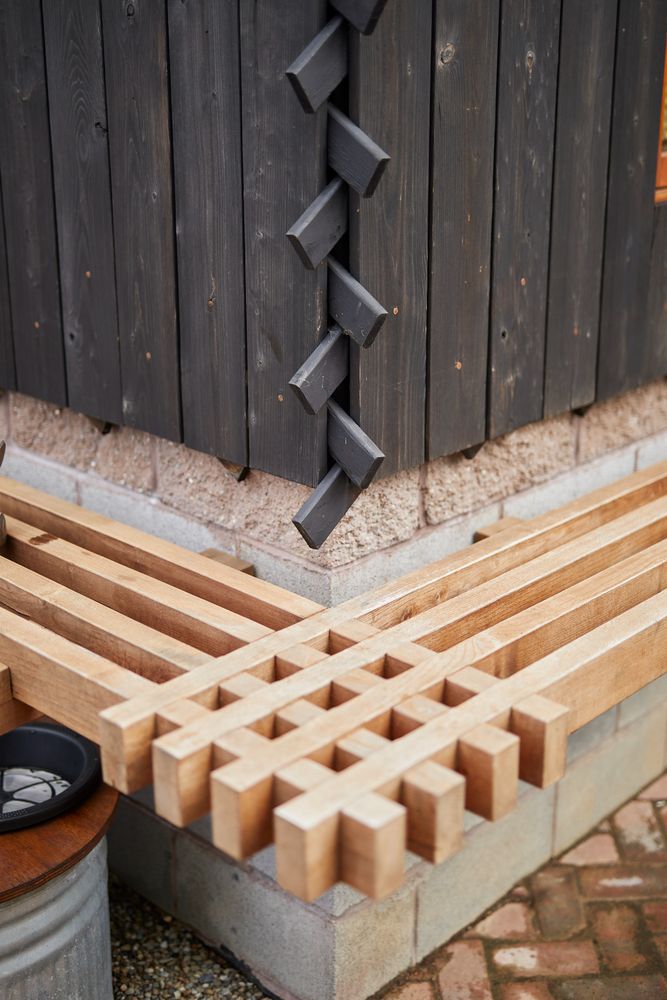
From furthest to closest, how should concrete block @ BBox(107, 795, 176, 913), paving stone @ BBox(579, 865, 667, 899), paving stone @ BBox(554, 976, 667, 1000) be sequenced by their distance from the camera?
paving stone @ BBox(579, 865, 667, 899)
concrete block @ BBox(107, 795, 176, 913)
paving stone @ BBox(554, 976, 667, 1000)

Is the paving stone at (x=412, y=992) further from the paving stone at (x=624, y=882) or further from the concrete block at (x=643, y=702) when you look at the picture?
the concrete block at (x=643, y=702)

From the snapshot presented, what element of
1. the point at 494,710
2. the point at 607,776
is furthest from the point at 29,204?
the point at 607,776

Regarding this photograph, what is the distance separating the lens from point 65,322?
293cm

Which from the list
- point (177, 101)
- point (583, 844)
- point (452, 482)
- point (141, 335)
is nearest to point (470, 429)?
point (452, 482)

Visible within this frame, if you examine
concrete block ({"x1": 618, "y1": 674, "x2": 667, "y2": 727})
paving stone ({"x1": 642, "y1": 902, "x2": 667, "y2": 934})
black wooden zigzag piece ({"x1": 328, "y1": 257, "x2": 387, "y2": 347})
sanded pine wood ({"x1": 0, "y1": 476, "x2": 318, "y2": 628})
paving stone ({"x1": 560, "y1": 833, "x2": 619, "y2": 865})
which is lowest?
paving stone ({"x1": 642, "y1": 902, "x2": 667, "y2": 934})

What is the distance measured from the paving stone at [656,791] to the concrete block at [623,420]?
4.07ft

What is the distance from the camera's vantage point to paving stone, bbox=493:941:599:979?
2994 mm

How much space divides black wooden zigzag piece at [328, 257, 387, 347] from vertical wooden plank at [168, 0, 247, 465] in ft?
0.85

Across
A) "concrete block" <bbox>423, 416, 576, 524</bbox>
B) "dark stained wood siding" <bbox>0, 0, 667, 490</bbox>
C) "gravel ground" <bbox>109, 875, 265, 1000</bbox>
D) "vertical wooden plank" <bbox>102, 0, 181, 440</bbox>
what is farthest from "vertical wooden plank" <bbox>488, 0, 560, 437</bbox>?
"gravel ground" <bbox>109, 875, 265, 1000</bbox>

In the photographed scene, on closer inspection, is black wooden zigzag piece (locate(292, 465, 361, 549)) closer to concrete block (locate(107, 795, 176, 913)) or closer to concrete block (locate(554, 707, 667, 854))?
concrete block (locate(107, 795, 176, 913))

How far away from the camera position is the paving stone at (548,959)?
2994 mm

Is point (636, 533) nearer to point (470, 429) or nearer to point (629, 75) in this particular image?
point (470, 429)

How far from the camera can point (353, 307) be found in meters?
2.22

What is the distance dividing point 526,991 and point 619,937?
→ 359mm
